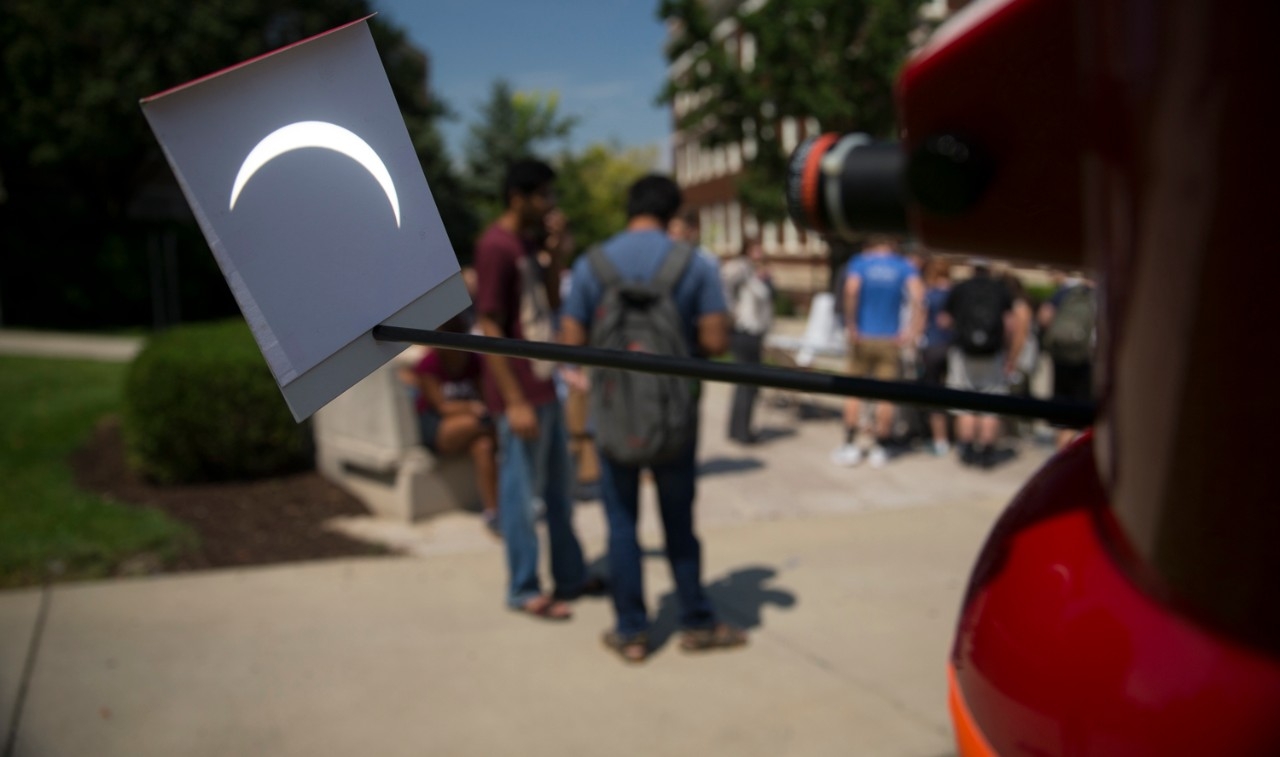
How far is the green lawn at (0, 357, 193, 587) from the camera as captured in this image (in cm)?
488

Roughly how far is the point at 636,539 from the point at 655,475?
0.27 meters

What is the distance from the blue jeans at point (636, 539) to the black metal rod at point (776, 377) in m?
2.53

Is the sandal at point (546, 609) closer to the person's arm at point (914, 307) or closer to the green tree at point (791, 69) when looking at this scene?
the person's arm at point (914, 307)

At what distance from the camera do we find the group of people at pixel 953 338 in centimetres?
694

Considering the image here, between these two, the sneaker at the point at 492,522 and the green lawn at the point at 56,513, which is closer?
the green lawn at the point at 56,513

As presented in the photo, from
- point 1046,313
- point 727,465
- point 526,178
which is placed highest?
point 526,178

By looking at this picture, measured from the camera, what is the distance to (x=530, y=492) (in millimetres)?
4262

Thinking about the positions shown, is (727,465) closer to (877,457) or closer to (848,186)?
(877,457)

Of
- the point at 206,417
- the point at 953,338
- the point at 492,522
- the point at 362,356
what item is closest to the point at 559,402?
the point at 492,522

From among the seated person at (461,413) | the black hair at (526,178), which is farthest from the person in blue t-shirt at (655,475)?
the seated person at (461,413)

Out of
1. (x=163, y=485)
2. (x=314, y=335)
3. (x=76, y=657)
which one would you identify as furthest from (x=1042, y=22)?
(x=163, y=485)

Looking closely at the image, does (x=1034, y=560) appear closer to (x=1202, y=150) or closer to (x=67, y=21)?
(x=1202, y=150)

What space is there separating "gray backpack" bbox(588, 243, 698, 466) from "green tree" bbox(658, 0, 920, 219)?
19512mm

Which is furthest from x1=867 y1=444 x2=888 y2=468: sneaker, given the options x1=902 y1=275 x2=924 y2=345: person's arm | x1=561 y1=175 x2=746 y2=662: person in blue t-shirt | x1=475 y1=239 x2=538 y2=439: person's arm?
x1=475 y1=239 x2=538 y2=439: person's arm
